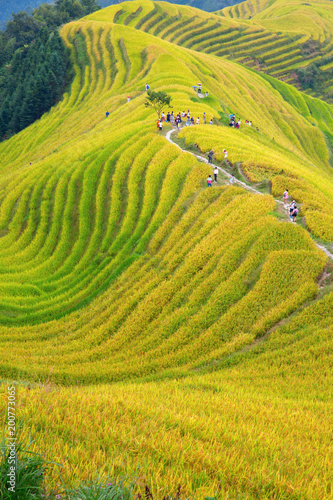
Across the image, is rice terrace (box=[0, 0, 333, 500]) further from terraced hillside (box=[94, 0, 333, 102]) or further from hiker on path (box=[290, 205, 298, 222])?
terraced hillside (box=[94, 0, 333, 102])

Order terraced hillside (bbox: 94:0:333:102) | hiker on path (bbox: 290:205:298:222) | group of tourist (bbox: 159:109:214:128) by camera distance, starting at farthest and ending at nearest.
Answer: terraced hillside (bbox: 94:0:333:102), group of tourist (bbox: 159:109:214:128), hiker on path (bbox: 290:205:298:222)

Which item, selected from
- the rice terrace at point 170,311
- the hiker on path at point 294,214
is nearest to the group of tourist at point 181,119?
the rice terrace at point 170,311

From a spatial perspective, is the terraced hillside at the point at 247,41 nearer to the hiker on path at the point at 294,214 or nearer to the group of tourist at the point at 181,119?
the group of tourist at the point at 181,119

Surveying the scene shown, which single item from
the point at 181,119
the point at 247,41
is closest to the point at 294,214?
the point at 181,119

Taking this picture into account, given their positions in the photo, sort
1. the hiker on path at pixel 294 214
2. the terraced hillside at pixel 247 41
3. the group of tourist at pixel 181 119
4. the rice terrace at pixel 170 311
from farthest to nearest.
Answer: the terraced hillside at pixel 247 41 < the group of tourist at pixel 181 119 < the hiker on path at pixel 294 214 < the rice terrace at pixel 170 311

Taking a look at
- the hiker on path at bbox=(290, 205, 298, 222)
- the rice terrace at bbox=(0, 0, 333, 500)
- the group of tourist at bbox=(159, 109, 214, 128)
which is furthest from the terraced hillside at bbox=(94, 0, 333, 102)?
the hiker on path at bbox=(290, 205, 298, 222)

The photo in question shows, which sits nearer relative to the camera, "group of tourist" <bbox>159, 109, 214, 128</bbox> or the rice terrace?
the rice terrace

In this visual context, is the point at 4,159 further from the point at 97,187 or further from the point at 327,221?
the point at 327,221

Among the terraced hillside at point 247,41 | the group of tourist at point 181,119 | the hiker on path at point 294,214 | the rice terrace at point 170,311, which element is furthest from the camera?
the terraced hillside at point 247,41

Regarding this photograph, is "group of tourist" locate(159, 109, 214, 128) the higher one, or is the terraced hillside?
the terraced hillside
